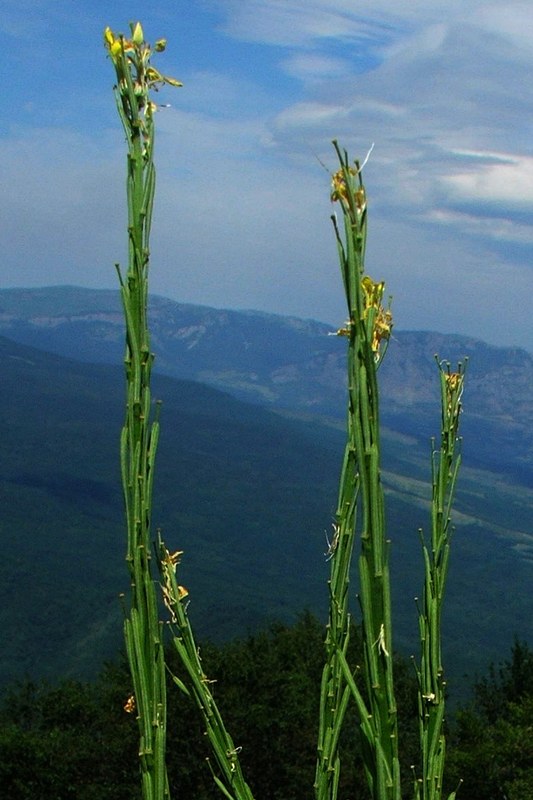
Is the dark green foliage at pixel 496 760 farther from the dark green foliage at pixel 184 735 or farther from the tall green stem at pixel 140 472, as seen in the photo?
the tall green stem at pixel 140 472

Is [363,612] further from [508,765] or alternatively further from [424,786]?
[508,765]

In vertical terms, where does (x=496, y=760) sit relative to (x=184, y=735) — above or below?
above

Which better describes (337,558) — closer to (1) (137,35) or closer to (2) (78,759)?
(1) (137,35)

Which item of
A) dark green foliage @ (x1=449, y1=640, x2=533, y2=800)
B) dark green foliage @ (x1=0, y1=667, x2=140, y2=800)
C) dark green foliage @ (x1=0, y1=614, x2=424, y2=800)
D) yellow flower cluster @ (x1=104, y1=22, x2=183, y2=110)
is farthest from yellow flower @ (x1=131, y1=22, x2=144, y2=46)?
dark green foliage @ (x1=0, y1=667, x2=140, y2=800)

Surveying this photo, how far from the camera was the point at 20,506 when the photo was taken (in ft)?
652

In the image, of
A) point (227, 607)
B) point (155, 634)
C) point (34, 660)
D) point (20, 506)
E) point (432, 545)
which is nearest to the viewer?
point (155, 634)

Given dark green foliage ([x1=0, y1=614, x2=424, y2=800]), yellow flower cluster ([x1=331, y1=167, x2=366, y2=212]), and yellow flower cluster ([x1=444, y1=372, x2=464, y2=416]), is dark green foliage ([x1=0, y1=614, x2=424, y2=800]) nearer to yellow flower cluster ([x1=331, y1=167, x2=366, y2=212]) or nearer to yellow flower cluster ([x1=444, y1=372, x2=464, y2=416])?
yellow flower cluster ([x1=444, y1=372, x2=464, y2=416])

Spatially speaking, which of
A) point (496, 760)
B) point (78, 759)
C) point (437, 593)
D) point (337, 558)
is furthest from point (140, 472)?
point (78, 759)

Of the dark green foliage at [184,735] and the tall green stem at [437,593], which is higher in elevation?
the tall green stem at [437,593]

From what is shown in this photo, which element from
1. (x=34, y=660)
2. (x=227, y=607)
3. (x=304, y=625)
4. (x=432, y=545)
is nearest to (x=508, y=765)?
(x=304, y=625)

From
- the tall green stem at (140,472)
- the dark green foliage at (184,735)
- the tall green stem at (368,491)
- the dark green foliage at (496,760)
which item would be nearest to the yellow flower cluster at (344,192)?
the tall green stem at (368,491)

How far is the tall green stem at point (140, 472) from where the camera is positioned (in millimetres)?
2951

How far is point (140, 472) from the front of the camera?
296 centimetres

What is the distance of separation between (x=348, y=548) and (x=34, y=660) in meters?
124
